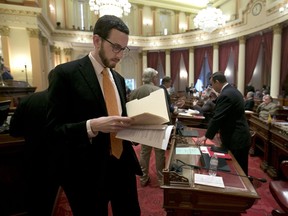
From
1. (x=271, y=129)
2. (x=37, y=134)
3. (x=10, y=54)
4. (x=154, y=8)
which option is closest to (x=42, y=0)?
(x=10, y=54)

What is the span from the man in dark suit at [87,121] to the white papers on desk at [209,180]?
0.79 metres

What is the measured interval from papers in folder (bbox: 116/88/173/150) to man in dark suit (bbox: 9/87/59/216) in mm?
1039

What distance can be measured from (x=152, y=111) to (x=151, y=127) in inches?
4.1

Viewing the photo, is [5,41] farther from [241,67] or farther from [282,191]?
[241,67]

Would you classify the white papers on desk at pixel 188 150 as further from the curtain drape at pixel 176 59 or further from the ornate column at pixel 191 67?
the curtain drape at pixel 176 59

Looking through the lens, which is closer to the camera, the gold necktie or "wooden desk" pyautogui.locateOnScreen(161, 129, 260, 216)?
the gold necktie

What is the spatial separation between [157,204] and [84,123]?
2.11m

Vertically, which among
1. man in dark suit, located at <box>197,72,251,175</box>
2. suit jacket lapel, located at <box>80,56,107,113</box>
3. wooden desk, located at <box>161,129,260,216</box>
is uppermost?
suit jacket lapel, located at <box>80,56,107,113</box>

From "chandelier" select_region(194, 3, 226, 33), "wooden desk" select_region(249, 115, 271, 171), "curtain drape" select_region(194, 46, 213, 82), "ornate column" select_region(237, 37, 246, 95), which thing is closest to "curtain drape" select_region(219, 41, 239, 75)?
"ornate column" select_region(237, 37, 246, 95)

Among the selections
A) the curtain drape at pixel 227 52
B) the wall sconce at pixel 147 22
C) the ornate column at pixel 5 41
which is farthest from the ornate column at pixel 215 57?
the ornate column at pixel 5 41

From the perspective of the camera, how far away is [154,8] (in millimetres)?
15023

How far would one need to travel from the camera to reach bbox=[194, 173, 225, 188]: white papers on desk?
1.60 meters

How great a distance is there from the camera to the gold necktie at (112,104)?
3.96 ft

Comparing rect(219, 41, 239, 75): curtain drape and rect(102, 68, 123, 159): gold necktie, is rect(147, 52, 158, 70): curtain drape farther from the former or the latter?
rect(102, 68, 123, 159): gold necktie
